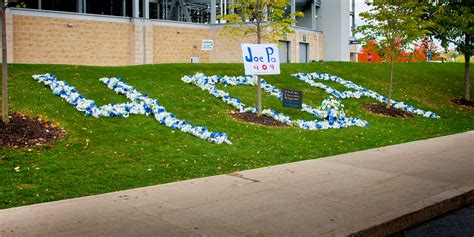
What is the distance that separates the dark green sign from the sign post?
838 mm

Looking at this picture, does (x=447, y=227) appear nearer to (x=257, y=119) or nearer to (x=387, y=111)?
(x=257, y=119)

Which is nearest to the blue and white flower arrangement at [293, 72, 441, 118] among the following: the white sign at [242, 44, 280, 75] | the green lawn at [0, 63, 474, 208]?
the green lawn at [0, 63, 474, 208]

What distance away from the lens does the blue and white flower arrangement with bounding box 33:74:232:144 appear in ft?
34.8

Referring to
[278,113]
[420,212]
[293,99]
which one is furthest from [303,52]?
[420,212]

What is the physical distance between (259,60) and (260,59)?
0.13 feet

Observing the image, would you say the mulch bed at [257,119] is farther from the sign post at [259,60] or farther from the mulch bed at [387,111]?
the mulch bed at [387,111]

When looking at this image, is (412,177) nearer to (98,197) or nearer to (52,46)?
(98,197)

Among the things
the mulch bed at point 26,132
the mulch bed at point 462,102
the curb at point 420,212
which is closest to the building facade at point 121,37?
the mulch bed at point 462,102

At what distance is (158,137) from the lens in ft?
33.1

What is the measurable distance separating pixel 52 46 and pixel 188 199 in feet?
71.5

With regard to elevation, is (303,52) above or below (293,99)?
above

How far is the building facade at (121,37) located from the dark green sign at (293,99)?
296 inches

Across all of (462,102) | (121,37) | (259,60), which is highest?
(121,37)

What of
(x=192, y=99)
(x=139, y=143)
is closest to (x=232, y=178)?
(x=139, y=143)
